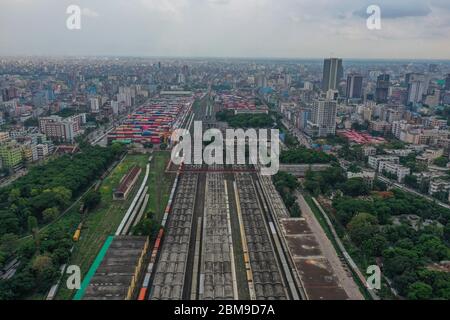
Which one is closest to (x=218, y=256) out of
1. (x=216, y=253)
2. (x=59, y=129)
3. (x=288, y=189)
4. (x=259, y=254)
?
(x=216, y=253)

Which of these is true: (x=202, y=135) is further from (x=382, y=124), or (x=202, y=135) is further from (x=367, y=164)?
(x=382, y=124)

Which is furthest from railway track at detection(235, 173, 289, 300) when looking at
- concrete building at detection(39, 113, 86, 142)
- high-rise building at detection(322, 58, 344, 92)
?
high-rise building at detection(322, 58, 344, 92)

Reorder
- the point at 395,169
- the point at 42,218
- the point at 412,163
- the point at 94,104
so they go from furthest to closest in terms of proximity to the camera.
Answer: the point at 94,104
the point at 412,163
the point at 395,169
the point at 42,218

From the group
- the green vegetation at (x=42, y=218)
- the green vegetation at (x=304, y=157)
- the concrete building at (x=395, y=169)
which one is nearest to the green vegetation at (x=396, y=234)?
the concrete building at (x=395, y=169)

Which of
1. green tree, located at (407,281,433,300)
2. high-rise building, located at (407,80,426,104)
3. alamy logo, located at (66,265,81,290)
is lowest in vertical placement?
alamy logo, located at (66,265,81,290)

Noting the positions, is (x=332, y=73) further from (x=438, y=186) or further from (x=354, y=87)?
(x=438, y=186)

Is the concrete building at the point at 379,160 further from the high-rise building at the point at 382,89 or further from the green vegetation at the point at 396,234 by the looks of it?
the high-rise building at the point at 382,89

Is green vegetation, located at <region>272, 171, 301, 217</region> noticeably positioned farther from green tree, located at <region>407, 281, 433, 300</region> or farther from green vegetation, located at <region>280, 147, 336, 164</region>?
green tree, located at <region>407, 281, 433, 300</region>
